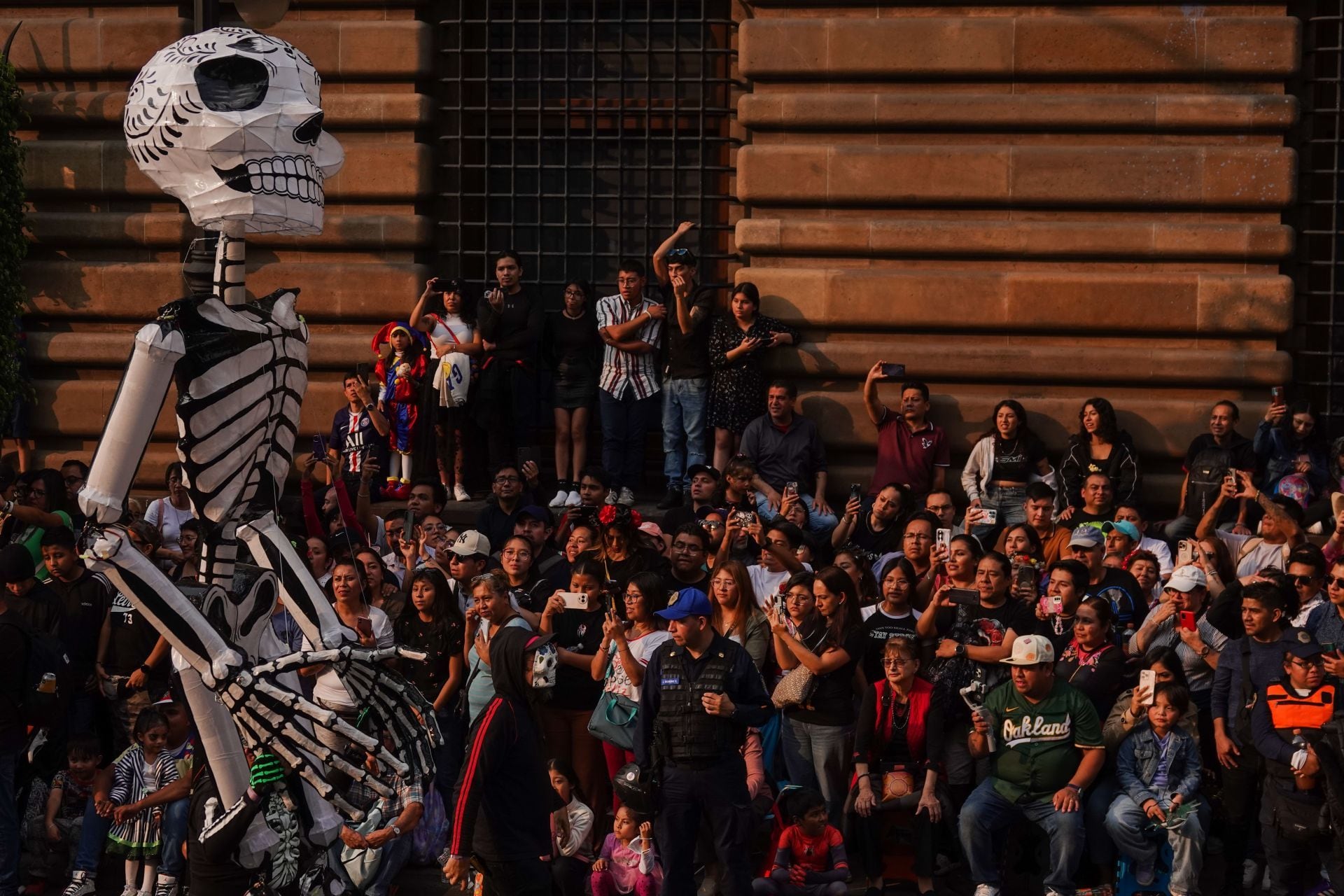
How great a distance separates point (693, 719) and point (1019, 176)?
20.2 ft

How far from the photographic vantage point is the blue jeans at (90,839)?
1201 cm

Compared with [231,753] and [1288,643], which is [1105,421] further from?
[231,753]

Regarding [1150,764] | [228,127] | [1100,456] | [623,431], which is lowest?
[1150,764]

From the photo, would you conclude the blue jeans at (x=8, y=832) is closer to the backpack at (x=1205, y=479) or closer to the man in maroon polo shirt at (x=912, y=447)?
the man in maroon polo shirt at (x=912, y=447)

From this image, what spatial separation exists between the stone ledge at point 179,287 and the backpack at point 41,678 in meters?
4.87

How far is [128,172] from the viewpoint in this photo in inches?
651

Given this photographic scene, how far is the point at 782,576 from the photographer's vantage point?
12992 millimetres

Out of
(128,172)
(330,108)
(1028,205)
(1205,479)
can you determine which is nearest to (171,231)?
(128,172)

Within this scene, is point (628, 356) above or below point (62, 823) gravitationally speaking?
above

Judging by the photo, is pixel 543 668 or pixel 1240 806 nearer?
pixel 543 668

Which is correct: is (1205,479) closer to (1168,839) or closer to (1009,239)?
(1009,239)

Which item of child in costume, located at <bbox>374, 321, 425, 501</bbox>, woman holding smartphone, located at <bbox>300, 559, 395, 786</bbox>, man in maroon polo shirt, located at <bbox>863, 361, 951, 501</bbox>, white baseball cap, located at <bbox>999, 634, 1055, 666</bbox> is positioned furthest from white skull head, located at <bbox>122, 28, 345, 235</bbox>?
man in maroon polo shirt, located at <bbox>863, 361, 951, 501</bbox>

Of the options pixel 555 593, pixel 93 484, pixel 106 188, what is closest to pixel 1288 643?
pixel 555 593

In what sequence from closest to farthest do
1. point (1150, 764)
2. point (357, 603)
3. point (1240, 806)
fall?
point (1150, 764)
point (1240, 806)
point (357, 603)
